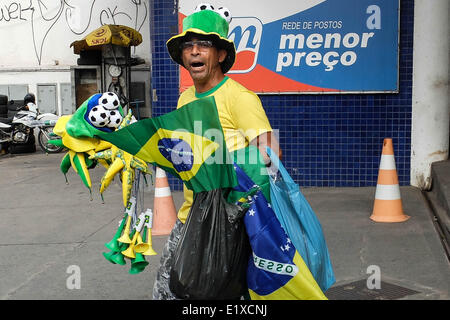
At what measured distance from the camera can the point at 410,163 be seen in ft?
24.7

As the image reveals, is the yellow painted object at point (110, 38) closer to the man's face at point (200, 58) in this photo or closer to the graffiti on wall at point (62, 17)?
the graffiti on wall at point (62, 17)

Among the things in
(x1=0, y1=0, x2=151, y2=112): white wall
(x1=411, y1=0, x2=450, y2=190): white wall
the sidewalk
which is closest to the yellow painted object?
(x1=0, y1=0, x2=151, y2=112): white wall

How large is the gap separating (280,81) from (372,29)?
1.35 m

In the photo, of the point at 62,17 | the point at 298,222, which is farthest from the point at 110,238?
the point at 62,17

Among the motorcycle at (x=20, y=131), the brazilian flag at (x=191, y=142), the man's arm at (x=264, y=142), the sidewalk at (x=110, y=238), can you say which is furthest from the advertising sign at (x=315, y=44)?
the motorcycle at (x=20, y=131)

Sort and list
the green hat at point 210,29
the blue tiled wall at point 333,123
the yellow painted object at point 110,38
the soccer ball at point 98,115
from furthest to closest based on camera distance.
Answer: the yellow painted object at point 110,38
the blue tiled wall at point 333,123
the soccer ball at point 98,115
the green hat at point 210,29

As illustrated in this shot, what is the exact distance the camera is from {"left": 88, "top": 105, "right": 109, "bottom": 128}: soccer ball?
3.13m

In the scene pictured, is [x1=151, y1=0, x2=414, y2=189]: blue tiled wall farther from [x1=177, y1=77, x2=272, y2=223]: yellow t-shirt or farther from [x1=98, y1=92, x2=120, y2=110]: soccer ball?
[x1=177, y1=77, x2=272, y2=223]: yellow t-shirt

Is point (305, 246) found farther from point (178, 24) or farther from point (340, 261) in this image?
point (178, 24)

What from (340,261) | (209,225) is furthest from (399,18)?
(209,225)

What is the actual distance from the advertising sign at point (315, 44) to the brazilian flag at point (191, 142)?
17.1ft

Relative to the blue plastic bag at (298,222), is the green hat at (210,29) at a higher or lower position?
higher

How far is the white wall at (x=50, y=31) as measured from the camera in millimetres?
15352

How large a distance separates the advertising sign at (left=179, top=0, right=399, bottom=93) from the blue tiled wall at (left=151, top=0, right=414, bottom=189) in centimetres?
15
